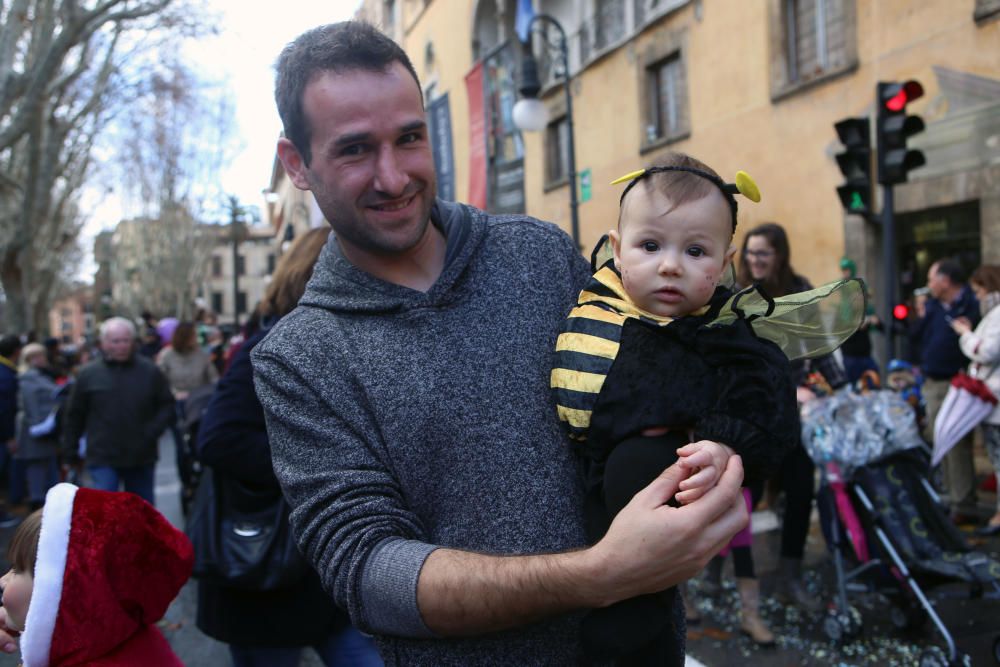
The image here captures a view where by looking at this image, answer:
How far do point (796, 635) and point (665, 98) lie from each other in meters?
12.5

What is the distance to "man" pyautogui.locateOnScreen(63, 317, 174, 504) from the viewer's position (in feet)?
21.6

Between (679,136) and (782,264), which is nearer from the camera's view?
(782,264)

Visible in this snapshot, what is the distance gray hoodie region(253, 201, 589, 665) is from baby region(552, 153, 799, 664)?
73 mm

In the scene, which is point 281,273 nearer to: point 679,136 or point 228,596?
point 228,596

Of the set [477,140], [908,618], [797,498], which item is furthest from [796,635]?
[477,140]

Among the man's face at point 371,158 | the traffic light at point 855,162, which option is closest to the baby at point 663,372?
the man's face at point 371,158

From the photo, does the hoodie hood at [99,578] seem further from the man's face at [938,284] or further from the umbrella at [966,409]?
the man's face at [938,284]

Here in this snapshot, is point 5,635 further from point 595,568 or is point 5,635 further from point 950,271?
point 950,271

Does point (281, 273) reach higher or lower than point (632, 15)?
lower

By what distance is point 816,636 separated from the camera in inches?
185

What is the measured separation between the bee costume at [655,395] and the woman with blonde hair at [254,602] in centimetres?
152

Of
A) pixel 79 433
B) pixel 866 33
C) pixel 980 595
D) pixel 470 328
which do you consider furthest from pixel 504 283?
pixel 866 33

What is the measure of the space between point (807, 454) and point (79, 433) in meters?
5.56

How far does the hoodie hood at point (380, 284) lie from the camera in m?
1.61
